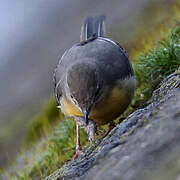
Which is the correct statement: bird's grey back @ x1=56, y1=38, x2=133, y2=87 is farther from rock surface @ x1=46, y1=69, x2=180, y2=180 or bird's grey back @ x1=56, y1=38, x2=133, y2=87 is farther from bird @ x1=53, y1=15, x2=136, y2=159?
rock surface @ x1=46, y1=69, x2=180, y2=180

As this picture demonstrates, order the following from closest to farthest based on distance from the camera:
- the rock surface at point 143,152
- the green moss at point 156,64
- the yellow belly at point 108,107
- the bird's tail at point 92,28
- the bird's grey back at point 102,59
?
the rock surface at point 143,152
the yellow belly at point 108,107
the bird's grey back at point 102,59
the green moss at point 156,64
the bird's tail at point 92,28

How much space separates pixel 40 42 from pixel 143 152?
600 inches

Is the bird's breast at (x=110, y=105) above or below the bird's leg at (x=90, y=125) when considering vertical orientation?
above

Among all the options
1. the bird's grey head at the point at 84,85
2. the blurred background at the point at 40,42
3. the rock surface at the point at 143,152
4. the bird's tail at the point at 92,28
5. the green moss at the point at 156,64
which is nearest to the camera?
the rock surface at the point at 143,152

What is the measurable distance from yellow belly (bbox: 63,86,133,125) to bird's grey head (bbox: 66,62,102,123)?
0.18 m

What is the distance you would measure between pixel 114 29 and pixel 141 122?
10.1 meters

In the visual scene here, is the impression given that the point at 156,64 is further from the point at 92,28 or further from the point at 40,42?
the point at 40,42

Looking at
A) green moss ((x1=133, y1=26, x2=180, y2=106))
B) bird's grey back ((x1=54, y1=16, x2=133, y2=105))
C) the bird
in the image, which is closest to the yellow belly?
the bird

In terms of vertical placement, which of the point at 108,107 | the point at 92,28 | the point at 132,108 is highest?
the point at 92,28

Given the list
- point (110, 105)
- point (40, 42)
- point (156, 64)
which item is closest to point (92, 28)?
point (156, 64)

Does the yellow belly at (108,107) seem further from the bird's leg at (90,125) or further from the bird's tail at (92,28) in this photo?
the bird's tail at (92,28)

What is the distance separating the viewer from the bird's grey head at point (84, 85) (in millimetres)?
5000

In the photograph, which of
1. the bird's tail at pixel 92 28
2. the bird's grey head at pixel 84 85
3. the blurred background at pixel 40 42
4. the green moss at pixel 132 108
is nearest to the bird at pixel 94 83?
the bird's grey head at pixel 84 85

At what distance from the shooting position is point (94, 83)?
505 centimetres
